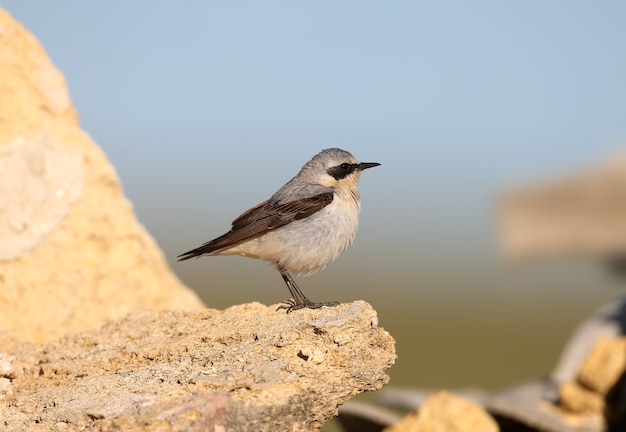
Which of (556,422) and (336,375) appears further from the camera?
(556,422)

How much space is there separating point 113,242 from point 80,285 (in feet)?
1.45

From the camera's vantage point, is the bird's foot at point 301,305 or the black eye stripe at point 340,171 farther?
the black eye stripe at point 340,171

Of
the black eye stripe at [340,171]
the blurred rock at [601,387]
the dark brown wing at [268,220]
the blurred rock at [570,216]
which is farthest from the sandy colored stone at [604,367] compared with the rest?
the blurred rock at [570,216]

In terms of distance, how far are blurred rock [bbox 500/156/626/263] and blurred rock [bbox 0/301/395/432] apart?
49.6 feet

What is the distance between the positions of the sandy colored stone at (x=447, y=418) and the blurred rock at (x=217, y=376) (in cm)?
176

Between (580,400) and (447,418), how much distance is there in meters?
2.02

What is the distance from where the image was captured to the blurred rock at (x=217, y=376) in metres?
3.50

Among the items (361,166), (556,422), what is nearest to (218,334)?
(361,166)

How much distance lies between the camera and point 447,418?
5742mm

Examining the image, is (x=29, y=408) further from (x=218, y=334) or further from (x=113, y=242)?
(x=113, y=242)

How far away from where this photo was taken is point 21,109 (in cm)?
610

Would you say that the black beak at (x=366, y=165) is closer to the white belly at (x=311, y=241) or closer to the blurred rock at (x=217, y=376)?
the white belly at (x=311, y=241)

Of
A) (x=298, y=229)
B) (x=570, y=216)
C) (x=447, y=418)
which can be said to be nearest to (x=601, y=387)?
(x=447, y=418)

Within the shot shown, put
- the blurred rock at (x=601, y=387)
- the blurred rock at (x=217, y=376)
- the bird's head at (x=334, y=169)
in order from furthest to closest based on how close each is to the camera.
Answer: the blurred rock at (x=601, y=387), the bird's head at (x=334, y=169), the blurred rock at (x=217, y=376)
